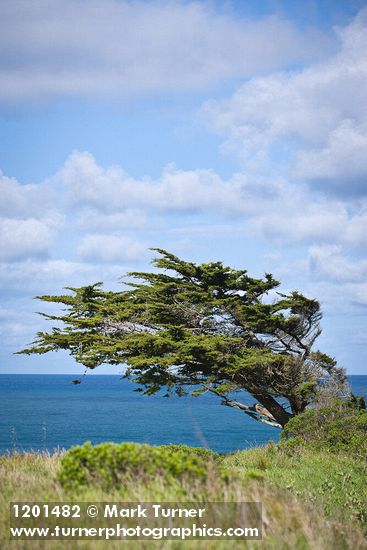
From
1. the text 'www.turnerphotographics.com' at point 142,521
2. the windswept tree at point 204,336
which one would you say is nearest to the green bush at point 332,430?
the windswept tree at point 204,336

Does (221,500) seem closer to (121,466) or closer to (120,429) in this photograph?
(121,466)

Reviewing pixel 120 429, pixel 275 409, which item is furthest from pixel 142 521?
pixel 120 429

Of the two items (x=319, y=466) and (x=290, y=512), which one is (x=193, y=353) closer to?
(x=319, y=466)

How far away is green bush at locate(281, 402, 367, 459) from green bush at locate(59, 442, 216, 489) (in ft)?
27.3

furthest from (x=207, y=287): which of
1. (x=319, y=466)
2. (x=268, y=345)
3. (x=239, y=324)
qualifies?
(x=319, y=466)

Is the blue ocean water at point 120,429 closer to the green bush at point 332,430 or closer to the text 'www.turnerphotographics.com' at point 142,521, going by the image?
the green bush at point 332,430

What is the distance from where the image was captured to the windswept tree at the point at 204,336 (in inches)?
737

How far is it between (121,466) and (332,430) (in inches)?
386

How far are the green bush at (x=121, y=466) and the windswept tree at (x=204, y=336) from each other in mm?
11453

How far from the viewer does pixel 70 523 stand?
5570 millimetres

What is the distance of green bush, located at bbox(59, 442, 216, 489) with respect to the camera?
6266 mm

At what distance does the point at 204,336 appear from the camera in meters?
18.6

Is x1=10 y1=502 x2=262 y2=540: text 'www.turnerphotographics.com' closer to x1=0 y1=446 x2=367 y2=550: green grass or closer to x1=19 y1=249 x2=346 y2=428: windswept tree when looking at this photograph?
x1=0 y1=446 x2=367 y2=550: green grass

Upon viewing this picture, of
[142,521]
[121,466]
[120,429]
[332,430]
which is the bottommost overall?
[120,429]
